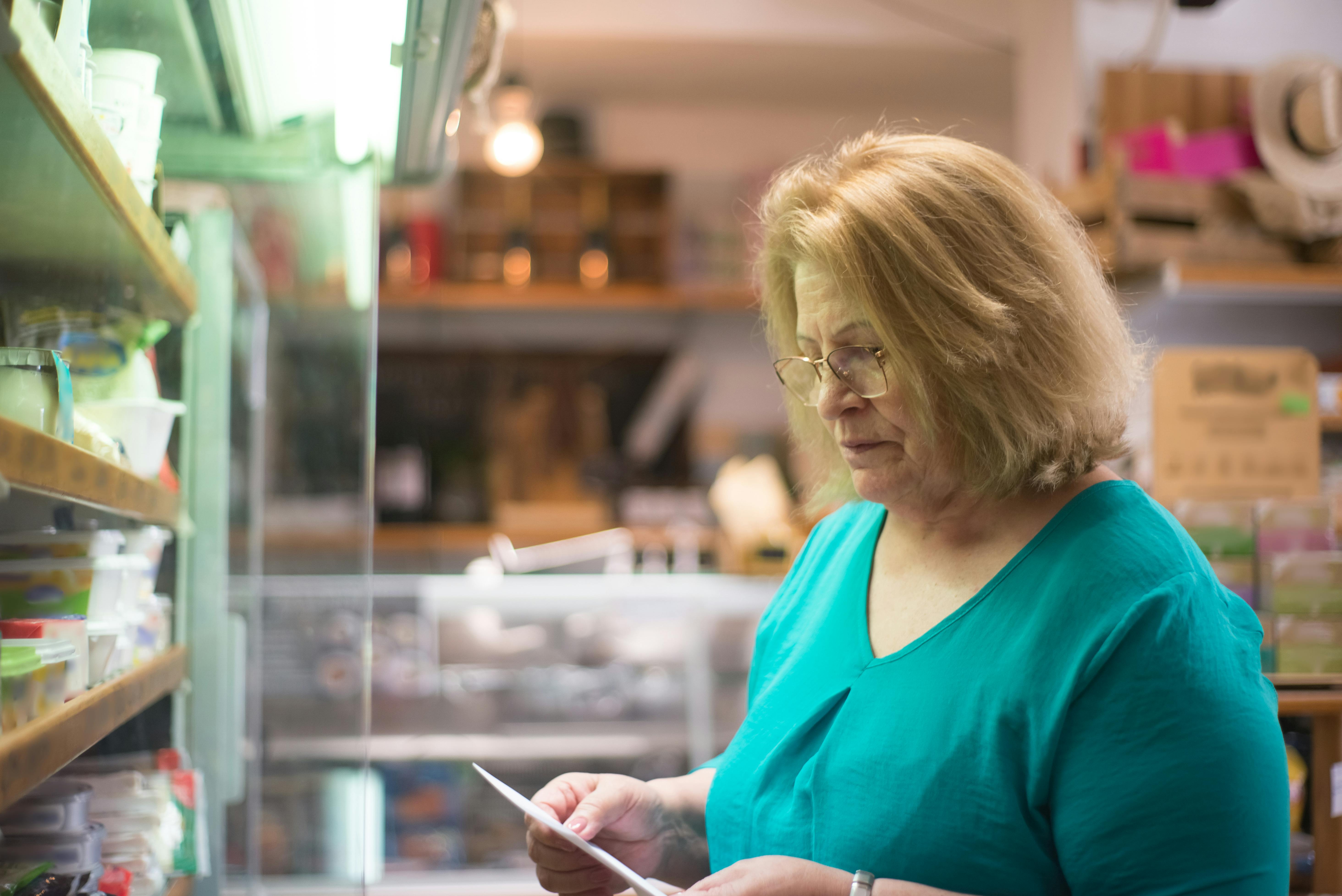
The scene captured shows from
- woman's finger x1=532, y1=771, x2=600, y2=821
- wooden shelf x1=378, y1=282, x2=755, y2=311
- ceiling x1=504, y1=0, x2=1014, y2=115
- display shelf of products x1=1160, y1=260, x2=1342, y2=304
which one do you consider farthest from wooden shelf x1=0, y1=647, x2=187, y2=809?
ceiling x1=504, y1=0, x2=1014, y2=115

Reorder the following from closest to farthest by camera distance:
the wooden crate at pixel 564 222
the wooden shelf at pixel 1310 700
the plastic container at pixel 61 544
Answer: the plastic container at pixel 61 544
the wooden shelf at pixel 1310 700
the wooden crate at pixel 564 222

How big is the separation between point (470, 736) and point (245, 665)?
4.24ft

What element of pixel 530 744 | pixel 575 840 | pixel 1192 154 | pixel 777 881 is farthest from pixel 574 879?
pixel 1192 154

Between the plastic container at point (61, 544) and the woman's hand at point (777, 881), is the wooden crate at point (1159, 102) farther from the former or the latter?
the plastic container at point (61, 544)

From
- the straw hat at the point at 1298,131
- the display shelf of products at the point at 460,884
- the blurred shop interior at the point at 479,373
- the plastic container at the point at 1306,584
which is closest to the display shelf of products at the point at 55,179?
the blurred shop interior at the point at 479,373

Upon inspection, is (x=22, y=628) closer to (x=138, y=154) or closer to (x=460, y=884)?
(x=138, y=154)

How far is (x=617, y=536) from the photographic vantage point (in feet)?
13.0

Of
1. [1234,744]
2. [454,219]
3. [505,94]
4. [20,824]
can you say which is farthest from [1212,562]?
[454,219]

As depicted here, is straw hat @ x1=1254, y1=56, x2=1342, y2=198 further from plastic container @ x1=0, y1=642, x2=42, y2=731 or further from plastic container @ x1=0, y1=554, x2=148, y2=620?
plastic container @ x1=0, y1=642, x2=42, y2=731

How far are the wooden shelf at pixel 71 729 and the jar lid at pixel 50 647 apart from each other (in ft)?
0.15

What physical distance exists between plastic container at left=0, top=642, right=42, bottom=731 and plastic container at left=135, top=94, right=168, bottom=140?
0.60 meters

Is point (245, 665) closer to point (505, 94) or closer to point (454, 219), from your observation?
point (505, 94)

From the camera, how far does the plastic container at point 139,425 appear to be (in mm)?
1236

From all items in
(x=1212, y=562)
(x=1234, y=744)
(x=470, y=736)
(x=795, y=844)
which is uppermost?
(x=1212, y=562)
